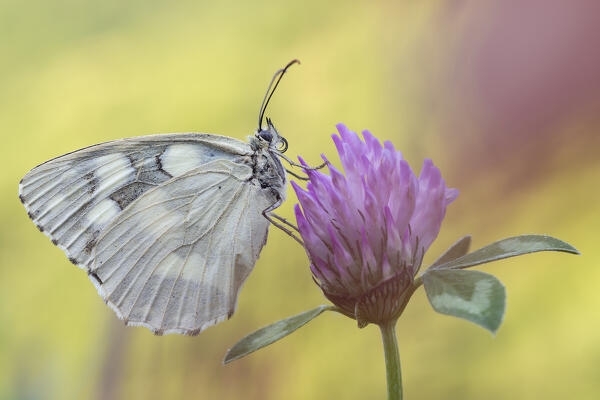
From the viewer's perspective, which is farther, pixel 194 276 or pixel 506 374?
pixel 506 374

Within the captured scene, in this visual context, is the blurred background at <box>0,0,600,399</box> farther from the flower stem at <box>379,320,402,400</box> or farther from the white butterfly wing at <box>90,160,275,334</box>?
the flower stem at <box>379,320,402,400</box>

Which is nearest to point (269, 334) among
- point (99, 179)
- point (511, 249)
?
point (511, 249)

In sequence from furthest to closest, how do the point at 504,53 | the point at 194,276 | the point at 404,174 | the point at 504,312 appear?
the point at 504,53 < the point at 194,276 < the point at 404,174 < the point at 504,312

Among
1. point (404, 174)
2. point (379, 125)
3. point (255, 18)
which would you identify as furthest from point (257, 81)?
point (404, 174)

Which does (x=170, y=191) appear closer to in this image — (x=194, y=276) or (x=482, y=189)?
(x=194, y=276)

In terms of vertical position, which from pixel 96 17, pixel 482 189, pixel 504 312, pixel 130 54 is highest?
pixel 96 17

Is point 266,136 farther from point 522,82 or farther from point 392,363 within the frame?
point 522,82

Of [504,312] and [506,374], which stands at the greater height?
[506,374]
